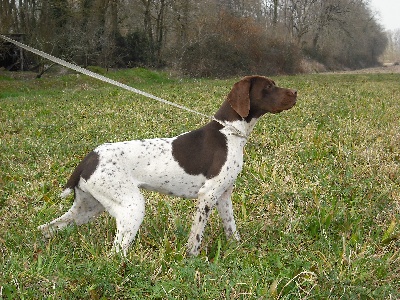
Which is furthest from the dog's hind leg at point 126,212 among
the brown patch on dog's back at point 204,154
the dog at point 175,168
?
the brown patch on dog's back at point 204,154

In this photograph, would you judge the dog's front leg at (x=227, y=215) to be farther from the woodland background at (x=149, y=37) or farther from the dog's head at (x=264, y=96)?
the woodland background at (x=149, y=37)

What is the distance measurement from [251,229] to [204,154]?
3.01 ft

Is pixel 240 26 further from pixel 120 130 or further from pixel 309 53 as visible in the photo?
pixel 120 130

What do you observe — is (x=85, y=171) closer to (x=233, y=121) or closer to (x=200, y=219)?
(x=200, y=219)

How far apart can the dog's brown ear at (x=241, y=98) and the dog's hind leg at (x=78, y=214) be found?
4.53 feet

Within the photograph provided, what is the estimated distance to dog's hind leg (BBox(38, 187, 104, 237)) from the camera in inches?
155

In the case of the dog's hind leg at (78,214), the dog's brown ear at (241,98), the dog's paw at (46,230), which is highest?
the dog's brown ear at (241,98)

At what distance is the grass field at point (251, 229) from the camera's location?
3.07 m

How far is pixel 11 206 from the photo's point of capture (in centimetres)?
488

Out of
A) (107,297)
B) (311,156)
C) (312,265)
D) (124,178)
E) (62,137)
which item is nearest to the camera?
(107,297)

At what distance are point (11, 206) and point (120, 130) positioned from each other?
405 centimetres

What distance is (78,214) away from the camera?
4008 millimetres

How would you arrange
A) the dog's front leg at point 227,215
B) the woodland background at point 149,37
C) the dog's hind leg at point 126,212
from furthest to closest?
the woodland background at point 149,37, the dog's front leg at point 227,215, the dog's hind leg at point 126,212

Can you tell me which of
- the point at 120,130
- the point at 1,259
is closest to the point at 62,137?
the point at 120,130
